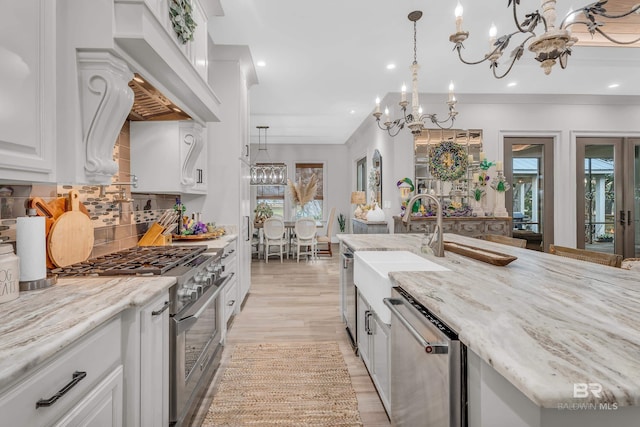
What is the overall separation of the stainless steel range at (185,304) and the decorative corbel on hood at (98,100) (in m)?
0.46

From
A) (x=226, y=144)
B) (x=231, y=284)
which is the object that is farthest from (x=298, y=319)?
(x=226, y=144)

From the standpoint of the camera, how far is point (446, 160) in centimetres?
493

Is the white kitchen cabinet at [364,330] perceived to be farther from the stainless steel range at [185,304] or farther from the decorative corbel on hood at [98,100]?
the decorative corbel on hood at [98,100]

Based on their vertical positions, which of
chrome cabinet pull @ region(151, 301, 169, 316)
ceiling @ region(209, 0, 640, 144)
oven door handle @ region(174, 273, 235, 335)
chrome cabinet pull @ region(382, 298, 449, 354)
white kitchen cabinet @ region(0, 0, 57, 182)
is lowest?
oven door handle @ region(174, 273, 235, 335)

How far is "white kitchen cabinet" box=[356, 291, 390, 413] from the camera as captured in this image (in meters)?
1.66

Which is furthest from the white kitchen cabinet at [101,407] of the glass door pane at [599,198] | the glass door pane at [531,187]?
the glass door pane at [599,198]

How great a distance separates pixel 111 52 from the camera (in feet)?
4.47

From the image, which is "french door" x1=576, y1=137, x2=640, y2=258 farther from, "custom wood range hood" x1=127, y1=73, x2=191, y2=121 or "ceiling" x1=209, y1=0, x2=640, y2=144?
"custom wood range hood" x1=127, y1=73, x2=191, y2=121

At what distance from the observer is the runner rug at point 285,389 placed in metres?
1.83

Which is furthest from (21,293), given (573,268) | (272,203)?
(272,203)

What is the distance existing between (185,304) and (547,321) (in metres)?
1.51

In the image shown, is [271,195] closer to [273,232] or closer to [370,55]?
[273,232]

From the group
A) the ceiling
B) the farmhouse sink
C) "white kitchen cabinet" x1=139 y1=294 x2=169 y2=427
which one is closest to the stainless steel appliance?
the farmhouse sink

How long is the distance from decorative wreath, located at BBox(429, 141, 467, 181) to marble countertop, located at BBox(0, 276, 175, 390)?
14.2 feet
